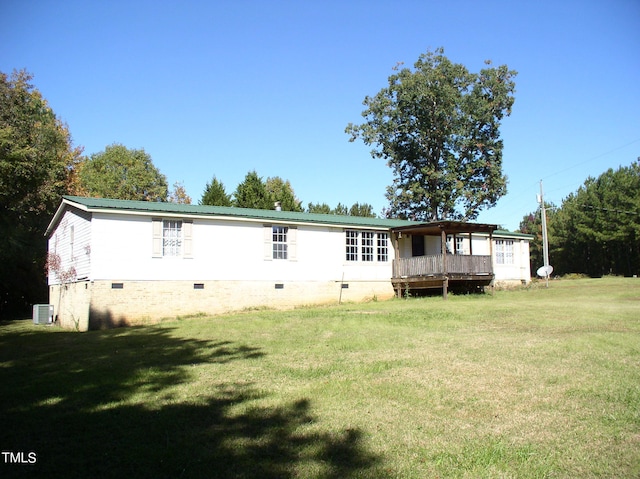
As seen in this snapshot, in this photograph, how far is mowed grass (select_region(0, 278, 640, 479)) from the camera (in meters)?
4.63

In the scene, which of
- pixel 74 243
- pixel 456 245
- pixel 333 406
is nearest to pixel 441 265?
pixel 456 245

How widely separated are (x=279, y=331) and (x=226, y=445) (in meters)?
8.24

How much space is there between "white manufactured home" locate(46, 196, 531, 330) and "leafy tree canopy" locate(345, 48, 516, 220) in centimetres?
1229

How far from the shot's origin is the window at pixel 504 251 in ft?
97.6

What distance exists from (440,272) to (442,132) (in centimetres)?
1842

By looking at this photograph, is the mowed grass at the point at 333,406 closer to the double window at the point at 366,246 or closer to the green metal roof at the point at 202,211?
the green metal roof at the point at 202,211

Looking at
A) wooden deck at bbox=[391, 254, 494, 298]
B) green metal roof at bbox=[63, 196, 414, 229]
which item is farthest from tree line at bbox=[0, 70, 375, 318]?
wooden deck at bbox=[391, 254, 494, 298]

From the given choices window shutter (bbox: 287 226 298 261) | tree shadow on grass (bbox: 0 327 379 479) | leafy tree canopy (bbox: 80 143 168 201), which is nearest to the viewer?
tree shadow on grass (bbox: 0 327 379 479)

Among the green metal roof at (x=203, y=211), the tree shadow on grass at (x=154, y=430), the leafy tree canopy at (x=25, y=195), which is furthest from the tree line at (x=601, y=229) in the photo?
the tree shadow on grass at (x=154, y=430)

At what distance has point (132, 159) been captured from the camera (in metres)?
49.3

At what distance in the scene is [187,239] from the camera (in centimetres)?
1983

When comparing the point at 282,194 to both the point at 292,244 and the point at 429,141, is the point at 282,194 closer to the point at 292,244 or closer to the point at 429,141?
the point at 429,141

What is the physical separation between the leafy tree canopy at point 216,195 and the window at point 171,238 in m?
17.7

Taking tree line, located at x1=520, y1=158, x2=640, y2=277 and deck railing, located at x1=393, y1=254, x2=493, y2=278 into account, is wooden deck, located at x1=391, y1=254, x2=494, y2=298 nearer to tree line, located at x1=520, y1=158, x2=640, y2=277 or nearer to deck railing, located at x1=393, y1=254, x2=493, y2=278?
deck railing, located at x1=393, y1=254, x2=493, y2=278
